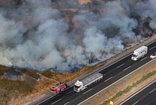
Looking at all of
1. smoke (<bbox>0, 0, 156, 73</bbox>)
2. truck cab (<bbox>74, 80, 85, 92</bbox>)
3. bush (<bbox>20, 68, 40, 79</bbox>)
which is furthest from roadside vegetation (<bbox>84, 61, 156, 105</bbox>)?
bush (<bbox>20, 68, 40, 79</bbox>)

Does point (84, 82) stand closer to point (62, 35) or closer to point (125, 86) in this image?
point (125, 86)

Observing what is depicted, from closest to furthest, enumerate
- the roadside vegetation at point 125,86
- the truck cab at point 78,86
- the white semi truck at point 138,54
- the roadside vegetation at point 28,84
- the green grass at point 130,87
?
the roadside vegetation at point 125,86, the green grass at point 130,87, the roadside vegetation at point 28,84, the truck cab at point 78,86, the white semi truck at point 138,54


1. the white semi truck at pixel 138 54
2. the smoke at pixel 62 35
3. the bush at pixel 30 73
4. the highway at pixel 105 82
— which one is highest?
the smoke at pixel 62 35

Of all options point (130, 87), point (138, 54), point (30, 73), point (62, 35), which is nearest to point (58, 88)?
point (30, 73)

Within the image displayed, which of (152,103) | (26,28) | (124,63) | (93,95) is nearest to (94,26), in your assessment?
(124,63)

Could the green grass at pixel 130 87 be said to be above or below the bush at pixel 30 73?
below

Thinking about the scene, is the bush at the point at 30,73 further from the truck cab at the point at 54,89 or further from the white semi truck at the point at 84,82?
the white semi truck at the point at 84,82

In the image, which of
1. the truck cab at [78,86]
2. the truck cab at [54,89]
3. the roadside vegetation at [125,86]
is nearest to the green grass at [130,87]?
the roadside vegetation at [125,86]
